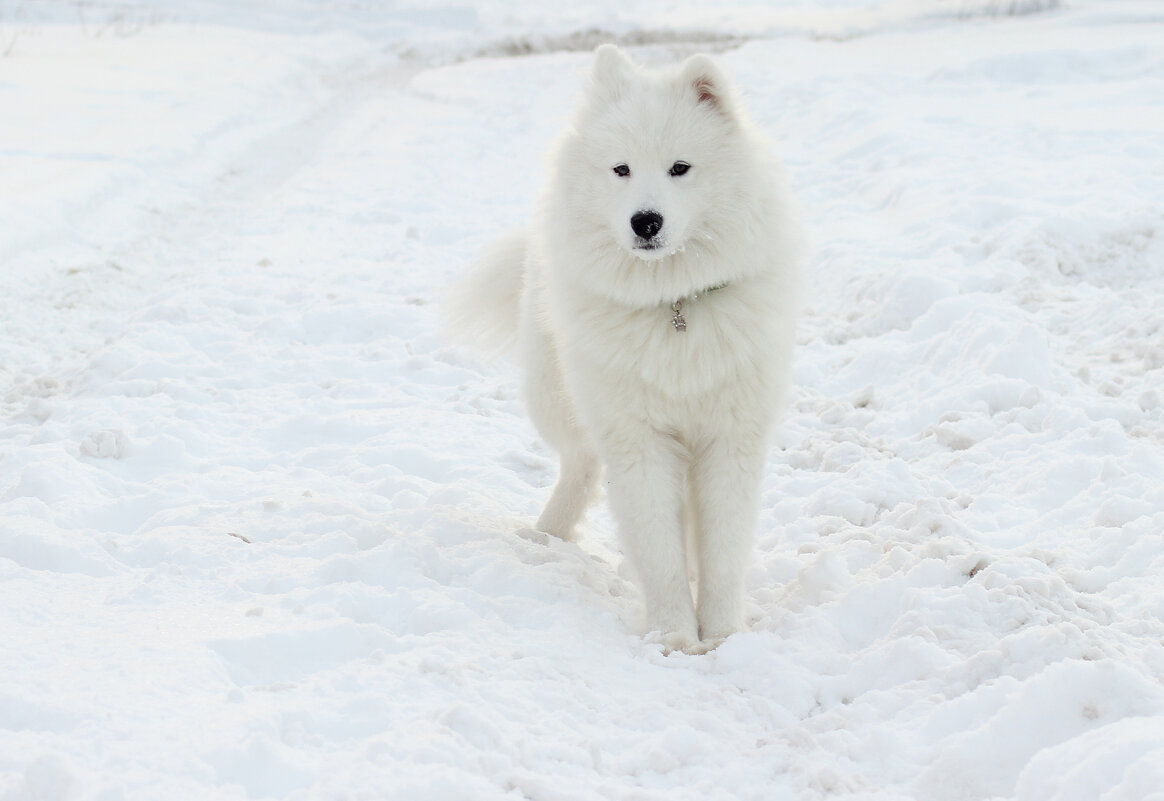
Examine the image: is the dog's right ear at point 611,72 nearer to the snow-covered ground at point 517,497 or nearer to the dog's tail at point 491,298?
the dog's tail at point 491,298

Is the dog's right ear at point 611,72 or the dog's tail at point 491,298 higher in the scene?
the dog's right ear at point 611,72

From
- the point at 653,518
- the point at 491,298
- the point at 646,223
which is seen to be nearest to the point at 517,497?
the point at 491,298

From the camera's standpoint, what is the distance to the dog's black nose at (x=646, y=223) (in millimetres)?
3412

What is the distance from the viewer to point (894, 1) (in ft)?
74.2

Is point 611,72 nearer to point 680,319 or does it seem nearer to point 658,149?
point 658,149

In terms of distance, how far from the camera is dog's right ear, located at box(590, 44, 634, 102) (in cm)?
377

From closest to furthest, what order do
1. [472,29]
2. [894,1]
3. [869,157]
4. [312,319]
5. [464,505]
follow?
[464,505] < [312,319] < [869,157] < [894,1] < [472,29]

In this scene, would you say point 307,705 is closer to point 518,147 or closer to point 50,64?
point 518,147

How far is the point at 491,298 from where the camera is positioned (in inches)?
191

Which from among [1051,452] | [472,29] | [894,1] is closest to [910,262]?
[1051,452]

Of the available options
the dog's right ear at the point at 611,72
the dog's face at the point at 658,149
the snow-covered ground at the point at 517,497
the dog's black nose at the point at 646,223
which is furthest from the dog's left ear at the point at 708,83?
the snow-covered ground at the point at 517,497

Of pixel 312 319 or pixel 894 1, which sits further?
pixel 894 1

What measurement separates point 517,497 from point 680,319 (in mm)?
1599

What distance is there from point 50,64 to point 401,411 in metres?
12.1
